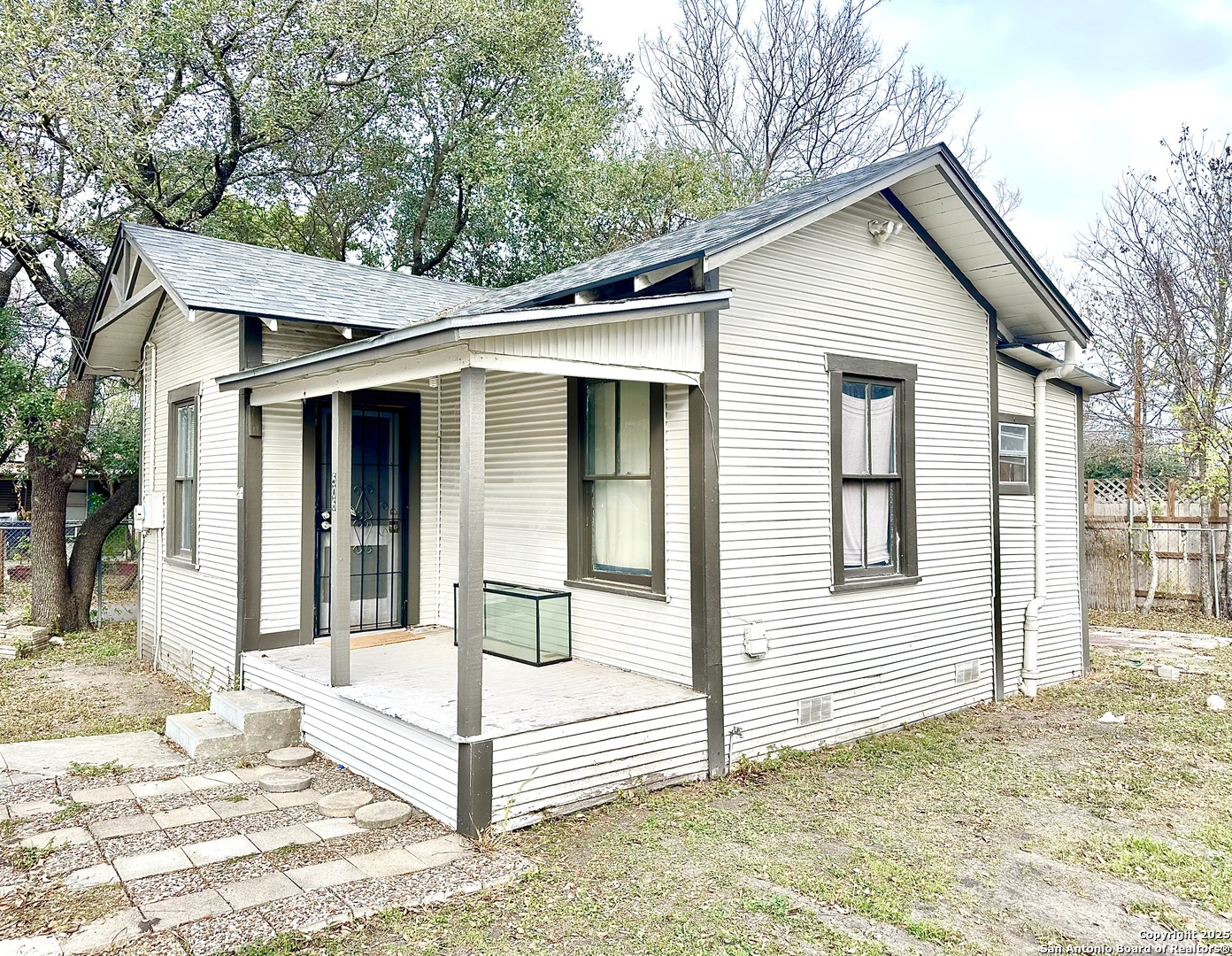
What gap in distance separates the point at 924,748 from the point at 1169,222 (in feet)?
38.9

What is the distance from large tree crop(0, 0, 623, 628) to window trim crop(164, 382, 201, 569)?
306 cm

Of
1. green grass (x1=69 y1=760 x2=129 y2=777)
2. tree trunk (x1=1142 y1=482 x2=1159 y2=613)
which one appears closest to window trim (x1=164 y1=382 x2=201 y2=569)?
green grass (x1=69 y1=760 x2=129 y2=777)

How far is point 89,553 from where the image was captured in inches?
462

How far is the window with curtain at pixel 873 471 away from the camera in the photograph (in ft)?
20.7

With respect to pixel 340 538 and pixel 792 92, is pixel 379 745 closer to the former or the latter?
pixel 340 538

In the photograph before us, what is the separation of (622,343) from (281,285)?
4.08 metres

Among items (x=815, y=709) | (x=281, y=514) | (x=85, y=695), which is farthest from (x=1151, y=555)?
(x=85, y=695)

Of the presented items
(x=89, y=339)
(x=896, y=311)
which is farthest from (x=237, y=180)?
(x=896, y=311)

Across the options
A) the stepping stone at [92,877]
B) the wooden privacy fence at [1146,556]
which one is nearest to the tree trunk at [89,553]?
the stepping stone at [92,877]

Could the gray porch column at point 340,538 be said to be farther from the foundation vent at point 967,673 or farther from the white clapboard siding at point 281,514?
the foundation vent at point 967,673

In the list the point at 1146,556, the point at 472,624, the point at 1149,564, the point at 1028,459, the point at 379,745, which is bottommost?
the point at 379,745

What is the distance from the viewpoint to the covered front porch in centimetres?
444

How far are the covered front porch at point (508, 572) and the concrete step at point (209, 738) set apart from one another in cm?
43

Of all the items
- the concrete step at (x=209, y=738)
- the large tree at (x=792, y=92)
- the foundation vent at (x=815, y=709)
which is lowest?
the concrete step at (x=209, y=738)
